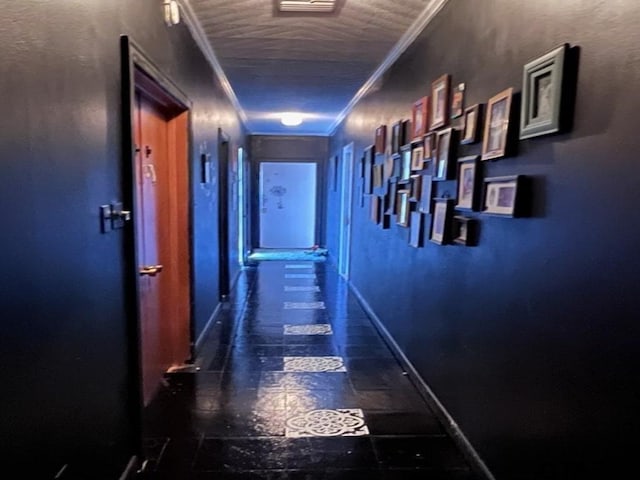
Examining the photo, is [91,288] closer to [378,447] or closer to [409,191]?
[378,447]

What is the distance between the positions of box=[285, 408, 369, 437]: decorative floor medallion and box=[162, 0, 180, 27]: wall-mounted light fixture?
6.89 ft

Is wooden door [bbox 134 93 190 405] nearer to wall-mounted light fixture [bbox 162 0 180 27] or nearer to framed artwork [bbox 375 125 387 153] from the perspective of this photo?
wall-mounted light fixture [bbox 162 0 180 27]

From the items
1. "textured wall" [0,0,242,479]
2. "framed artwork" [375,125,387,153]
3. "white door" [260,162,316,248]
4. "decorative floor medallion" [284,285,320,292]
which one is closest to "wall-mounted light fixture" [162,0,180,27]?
"textured wall" [0,0,242,479]

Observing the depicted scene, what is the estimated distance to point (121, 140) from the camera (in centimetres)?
172

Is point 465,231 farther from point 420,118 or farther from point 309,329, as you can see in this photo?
point 309,329

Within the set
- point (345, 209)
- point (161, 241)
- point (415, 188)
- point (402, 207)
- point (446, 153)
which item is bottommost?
point (161, 241)

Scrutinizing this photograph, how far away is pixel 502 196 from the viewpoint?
1.70m

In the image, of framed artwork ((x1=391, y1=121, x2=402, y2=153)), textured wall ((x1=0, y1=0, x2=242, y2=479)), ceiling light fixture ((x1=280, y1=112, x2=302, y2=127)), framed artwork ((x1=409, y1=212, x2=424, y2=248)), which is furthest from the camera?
ceiling light fixture ((x1=280, y1=112, x2=302, y2=127))

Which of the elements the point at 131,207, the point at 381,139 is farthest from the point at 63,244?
the point at 381,139

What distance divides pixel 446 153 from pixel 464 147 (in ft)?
0.43

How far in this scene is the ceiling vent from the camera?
98.6 inches

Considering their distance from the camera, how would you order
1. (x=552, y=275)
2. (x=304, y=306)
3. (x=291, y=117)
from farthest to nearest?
(x=291, y=117), (x=304, y=306), (x=552, y=275)

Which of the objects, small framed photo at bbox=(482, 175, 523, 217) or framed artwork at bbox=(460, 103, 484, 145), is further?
framed artwork at bbox=(460, 103, 484, 145)

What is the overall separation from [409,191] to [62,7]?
222 centimetres
